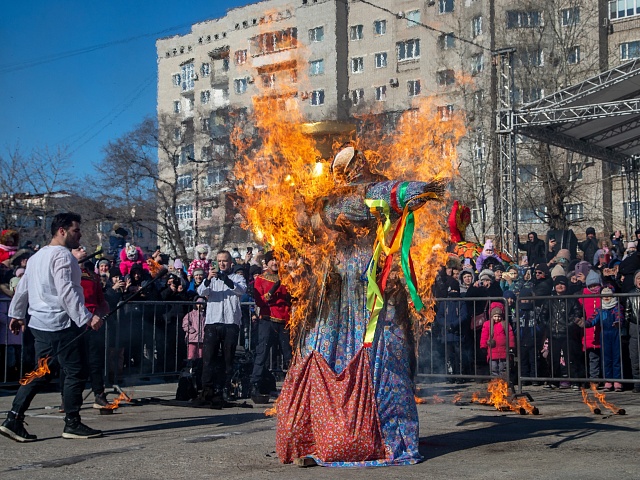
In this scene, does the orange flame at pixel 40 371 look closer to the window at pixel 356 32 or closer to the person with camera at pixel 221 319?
the person with camera at pixel 221 319

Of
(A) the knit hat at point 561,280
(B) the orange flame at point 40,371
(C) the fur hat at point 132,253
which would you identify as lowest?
(B) the orange flame at point 40,371

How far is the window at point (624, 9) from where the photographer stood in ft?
144

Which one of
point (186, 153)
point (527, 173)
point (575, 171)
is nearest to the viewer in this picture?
point (575, 171)

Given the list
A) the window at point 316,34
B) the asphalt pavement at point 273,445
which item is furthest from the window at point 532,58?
the asphalt pavement at point 273,445

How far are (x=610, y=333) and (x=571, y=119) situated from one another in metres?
7.52

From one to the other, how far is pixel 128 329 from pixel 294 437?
6.28m

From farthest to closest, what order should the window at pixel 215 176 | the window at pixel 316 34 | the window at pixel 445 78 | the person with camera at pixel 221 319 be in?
the window at pixel 316 34 < the window at pixel 215 176 < the window at pixel 445 78 < the person with camera at pixel 221 319

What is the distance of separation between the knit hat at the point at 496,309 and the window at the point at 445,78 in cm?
2399

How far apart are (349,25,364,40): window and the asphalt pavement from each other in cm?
4245

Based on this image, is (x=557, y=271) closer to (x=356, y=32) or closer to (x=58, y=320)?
(x=58, y=320)

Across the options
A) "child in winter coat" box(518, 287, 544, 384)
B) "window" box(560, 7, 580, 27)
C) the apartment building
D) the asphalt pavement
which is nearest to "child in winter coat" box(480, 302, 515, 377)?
"child in winter coat" box(518, 287, 544, 384)

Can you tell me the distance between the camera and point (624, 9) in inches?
1735

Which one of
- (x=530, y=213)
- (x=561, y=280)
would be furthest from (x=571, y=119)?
(x=530, y=213)

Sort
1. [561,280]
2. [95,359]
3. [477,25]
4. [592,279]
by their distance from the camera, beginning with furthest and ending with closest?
1. [477,25]
2. [592,279]
3. [561,280]
4. [95,359]
